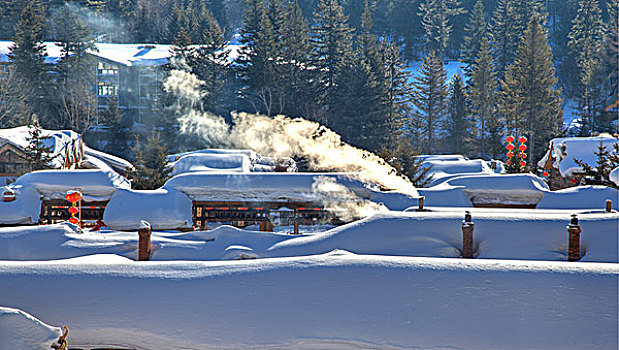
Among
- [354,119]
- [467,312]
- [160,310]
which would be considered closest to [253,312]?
[160,310]

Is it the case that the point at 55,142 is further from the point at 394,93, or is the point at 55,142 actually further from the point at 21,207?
the point at 394,93

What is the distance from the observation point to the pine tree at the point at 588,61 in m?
52.7

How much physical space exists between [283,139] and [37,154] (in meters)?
11.0

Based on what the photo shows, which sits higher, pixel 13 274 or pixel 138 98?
pixel 138 98

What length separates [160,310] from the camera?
17.3 ft

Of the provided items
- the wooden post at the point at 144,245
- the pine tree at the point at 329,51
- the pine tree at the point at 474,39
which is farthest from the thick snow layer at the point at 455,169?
the pine tree at the point at 474,39

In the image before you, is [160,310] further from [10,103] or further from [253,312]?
[10,103]

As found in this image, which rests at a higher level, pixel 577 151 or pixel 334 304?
pixel 577 151

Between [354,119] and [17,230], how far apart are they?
3727 cm

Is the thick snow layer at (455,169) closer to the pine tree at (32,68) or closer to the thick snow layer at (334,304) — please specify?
the thick snow layer at (334,304)

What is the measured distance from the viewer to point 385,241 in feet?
27.3

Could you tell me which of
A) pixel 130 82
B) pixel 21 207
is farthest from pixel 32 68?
pixel 21 207

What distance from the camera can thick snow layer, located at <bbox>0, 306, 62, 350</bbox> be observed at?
430cm

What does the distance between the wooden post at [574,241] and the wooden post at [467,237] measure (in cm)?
133
